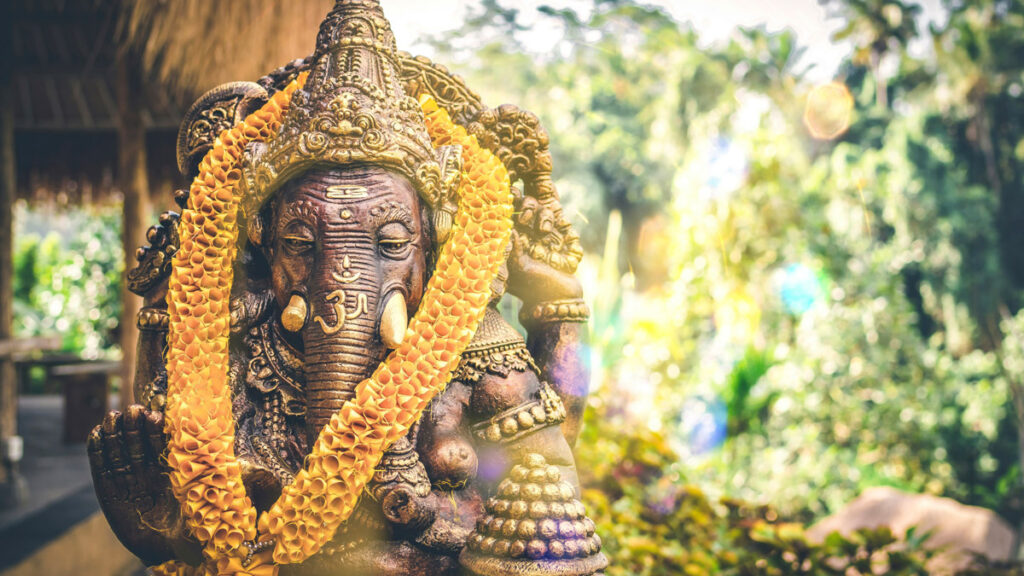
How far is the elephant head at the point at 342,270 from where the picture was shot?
1652 millimetres

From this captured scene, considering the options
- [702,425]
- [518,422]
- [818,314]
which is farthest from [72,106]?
[818,314]

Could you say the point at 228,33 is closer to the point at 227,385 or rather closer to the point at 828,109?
the point at 227,385

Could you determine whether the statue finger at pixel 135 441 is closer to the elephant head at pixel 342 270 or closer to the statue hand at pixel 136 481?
the statue hand at pixel 136 481

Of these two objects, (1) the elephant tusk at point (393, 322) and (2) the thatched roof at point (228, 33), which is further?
(2) the thatched roof at point (228, 33)

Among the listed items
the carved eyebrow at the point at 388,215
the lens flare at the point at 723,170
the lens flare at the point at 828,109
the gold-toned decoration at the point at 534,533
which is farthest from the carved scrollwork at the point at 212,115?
the lens flare at the point at 828,109

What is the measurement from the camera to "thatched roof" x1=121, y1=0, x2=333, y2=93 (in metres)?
3.10

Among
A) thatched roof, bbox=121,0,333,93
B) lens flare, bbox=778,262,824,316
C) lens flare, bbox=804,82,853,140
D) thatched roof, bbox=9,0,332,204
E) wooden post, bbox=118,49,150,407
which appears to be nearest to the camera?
thatched roof, bbox=121,0,333,93

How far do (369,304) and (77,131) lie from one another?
6802 mm

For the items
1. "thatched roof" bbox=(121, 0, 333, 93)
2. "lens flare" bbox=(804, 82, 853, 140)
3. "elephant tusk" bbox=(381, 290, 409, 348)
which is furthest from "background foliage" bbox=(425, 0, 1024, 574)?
"lens flare" bbox=(804, 82, 853, 140)

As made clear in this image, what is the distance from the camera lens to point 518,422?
72.5 inches

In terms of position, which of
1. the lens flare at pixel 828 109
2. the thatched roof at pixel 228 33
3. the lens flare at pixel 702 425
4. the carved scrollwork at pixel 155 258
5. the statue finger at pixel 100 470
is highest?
the lens flare at pixel 828 109

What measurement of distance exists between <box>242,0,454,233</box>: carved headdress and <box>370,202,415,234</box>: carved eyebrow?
0.33 feet

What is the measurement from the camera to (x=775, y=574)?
118 inches

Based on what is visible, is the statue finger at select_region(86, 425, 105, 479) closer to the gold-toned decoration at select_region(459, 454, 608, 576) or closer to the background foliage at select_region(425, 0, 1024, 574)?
the gold-toned decoration at select_region(459, 454, 608, 576)
